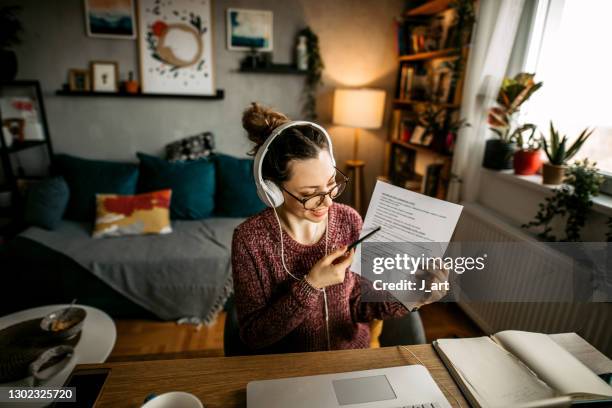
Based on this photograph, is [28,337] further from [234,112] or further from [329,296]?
[234,112]

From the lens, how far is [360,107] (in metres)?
2.84

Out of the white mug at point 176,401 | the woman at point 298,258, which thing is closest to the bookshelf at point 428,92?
the woman at point 298,258

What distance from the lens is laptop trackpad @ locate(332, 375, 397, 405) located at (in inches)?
26.1

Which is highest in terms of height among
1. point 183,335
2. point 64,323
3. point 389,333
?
point 389,333

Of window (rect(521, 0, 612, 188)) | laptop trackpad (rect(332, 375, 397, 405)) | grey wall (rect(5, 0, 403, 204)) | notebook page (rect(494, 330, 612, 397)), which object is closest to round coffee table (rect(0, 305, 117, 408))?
laptop trackpad (rect(332, 375, 397, 405))

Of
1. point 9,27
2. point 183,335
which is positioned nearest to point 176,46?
point 9,27

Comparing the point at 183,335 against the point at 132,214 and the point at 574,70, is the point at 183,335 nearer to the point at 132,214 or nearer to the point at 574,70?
the point at 132,214

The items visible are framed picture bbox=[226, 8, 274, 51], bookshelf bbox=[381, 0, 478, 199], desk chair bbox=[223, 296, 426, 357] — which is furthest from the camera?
framed picture bbox=[226, 8, 274, 51]

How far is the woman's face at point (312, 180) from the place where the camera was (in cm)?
87

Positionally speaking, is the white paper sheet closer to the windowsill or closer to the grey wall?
the windowsill

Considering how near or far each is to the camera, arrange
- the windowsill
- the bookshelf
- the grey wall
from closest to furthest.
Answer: the windowsill → the bookshelf → the grey wall

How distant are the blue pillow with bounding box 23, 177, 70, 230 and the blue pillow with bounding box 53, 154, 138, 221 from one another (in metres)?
0.08

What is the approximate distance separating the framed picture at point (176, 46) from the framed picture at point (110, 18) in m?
0.08

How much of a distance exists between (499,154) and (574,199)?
0.59 metres
